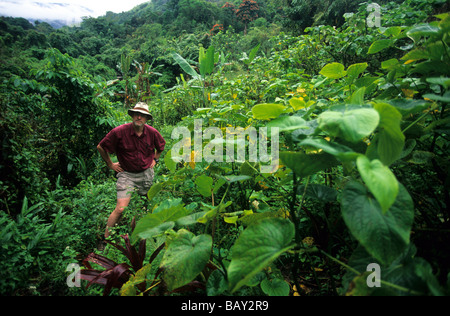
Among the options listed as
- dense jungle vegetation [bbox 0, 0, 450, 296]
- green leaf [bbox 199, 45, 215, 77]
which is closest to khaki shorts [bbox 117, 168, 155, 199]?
dense jungle vegetation [bbox 0, 0, 450, 296]

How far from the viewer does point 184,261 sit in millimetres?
635

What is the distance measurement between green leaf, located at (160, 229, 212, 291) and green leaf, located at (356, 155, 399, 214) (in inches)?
18.1

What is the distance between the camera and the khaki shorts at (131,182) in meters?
2.54

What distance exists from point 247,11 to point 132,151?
2673cm

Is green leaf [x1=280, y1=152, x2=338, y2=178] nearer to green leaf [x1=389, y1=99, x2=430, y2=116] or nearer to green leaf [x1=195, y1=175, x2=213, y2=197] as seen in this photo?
green leaf [x1=389, y1=99, x2=430, y2=116]

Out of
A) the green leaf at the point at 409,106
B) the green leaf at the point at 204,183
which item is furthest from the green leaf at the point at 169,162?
the green leaf at the point at 409,106

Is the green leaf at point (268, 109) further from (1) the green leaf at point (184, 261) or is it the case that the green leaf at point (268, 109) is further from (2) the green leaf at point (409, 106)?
(1) the green leaf at point (184, 261)

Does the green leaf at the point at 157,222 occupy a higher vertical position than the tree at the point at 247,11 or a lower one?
lower

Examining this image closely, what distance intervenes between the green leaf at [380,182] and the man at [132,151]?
2.56 m

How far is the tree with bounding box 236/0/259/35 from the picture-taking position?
22922mm

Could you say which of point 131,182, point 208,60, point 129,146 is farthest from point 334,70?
point 131,182

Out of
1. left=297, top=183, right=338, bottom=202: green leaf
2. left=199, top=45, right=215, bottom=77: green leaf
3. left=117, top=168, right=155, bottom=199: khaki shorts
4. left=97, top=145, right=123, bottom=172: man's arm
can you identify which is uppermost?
left=199, top=45, right=215, bottom=77: green leaf
